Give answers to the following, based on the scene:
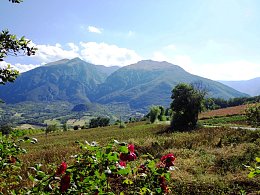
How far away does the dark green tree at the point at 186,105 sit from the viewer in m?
51.8

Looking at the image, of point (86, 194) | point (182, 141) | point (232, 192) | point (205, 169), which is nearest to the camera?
point (86, 194)

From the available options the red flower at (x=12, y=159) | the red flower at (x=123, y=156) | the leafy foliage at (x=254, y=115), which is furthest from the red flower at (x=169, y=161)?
the leafy foliage at (x=254, y=115)

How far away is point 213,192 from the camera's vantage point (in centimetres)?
1416

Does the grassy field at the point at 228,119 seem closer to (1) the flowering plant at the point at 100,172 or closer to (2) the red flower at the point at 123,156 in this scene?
(1) the flowering plant at the point at 100,172

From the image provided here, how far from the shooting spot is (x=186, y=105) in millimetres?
52219

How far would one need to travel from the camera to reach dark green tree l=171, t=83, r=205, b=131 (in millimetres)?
51750

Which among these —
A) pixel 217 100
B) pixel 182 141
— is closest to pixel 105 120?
pixel 217 100

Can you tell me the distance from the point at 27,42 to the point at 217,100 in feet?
439

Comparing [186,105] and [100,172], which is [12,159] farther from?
[186,105]

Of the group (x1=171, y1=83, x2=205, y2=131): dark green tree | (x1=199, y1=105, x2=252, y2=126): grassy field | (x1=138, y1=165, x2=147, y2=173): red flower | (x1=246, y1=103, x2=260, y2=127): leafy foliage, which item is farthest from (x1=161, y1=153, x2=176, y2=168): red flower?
(x1=199, y1=105, x2=252, y2=126): grassy field

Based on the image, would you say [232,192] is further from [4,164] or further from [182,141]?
[182,141]

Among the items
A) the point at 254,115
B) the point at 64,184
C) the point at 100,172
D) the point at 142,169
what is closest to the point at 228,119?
the point at 254,115

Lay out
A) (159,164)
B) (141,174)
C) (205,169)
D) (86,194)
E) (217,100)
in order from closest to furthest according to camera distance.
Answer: (86,194) < (141,174) < (159,164) < (205,169) < (217,100)

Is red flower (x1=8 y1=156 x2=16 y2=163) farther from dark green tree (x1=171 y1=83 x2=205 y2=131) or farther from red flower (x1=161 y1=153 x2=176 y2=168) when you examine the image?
dark green tree (x1=171 y1=83 x2=205 y2=131)
